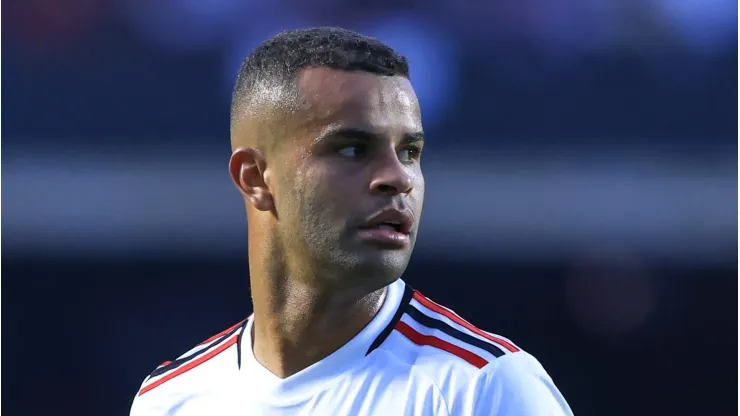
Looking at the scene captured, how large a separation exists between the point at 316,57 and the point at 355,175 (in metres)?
0.34

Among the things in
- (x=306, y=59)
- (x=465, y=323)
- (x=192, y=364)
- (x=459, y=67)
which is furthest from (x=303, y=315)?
(x=459, y=67)

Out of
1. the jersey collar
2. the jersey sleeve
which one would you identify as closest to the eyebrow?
the jersey collar

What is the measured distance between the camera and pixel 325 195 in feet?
7.73

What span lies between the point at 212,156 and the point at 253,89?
11.7 feet

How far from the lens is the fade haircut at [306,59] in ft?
7.93

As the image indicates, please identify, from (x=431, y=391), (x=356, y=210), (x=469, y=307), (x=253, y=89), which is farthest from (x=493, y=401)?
(x=469, y=307)

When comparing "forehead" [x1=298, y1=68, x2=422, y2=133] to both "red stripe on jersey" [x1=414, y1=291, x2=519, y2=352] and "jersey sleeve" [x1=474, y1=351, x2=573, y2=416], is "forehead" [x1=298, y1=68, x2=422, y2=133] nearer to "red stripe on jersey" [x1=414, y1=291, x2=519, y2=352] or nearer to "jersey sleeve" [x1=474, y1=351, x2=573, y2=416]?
"red stripe on jersey" [x1=414, y1=291, x2=519, y2=352]

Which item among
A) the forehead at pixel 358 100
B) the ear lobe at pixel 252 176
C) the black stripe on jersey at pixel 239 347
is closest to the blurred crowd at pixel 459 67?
the black stripe on jersey at pixel 239 347

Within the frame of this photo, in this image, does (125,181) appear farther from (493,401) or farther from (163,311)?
(493,401)

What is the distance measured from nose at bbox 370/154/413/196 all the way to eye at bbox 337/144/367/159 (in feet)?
0.17

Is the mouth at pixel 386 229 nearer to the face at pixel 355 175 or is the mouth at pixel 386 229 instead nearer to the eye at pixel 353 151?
the face at pixel 355 175

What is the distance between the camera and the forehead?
2336 millimetres

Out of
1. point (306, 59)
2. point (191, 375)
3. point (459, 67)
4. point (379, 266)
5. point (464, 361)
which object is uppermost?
point (459, 67)

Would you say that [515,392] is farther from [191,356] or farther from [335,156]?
[191,356]
